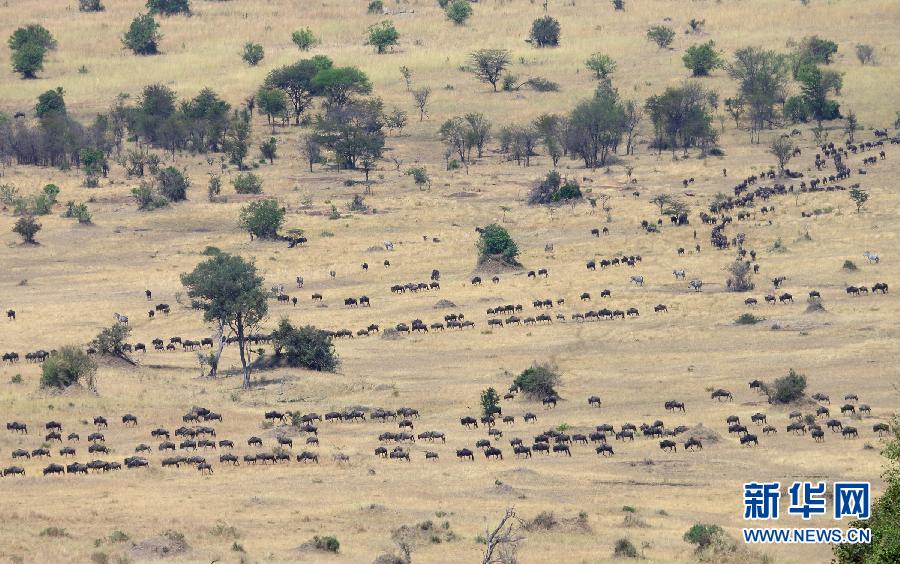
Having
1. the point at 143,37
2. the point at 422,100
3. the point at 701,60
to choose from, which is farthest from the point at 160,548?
the point at 143,37

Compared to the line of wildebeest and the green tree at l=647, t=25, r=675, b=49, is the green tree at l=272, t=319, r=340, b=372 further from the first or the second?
the green tree at l=647, t=25, r=675, b=49

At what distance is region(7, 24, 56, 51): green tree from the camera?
488 feet

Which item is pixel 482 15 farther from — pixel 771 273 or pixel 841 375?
pixel 841 375

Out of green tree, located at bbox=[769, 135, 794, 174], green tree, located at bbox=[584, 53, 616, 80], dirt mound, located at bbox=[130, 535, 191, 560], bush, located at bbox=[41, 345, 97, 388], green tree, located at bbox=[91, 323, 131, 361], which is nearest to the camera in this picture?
dirt mound, located at bbox=[130, 535, 191, 560]

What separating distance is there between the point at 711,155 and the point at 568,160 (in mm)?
10908

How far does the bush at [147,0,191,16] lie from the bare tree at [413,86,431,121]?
132 ft

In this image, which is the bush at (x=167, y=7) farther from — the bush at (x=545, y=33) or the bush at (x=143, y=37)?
the bush at (x=545, y=33)

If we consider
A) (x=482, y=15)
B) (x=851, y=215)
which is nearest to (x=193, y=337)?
(x=851, y=215)

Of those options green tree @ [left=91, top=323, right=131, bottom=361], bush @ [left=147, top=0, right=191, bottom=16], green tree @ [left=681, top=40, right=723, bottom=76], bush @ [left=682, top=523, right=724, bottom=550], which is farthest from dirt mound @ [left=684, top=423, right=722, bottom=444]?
bush @ [left=147, top=0, right=191, bottom=16]

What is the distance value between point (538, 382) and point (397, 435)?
768cm

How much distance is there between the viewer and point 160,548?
114 feet

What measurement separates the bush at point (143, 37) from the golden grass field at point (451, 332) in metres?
2.20

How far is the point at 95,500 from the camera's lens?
136 ft

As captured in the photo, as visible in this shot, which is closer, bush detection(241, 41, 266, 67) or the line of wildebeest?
the line of wildebeest
